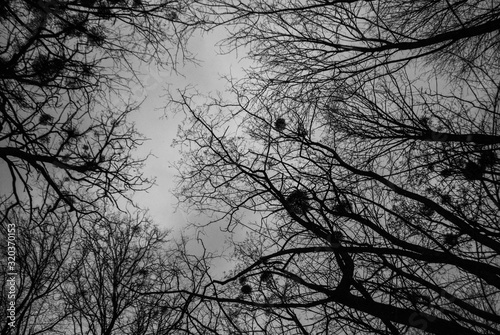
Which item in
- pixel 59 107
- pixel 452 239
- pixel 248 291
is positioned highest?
pixel 59 107

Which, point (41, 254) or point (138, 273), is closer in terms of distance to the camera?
point (41, 254)

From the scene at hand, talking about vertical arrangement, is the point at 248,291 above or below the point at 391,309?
above

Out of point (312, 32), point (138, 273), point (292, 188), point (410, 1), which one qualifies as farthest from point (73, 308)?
point (410, 1)

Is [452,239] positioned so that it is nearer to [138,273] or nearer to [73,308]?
[138,273]

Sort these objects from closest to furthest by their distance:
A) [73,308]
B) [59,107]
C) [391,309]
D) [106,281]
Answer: [391,309]
[59,107]
[73,308]
[106,281]

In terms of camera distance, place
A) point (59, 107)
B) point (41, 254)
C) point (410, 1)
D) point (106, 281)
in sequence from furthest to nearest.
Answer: point (106, 281)
point (41, 254)
point (59, 107)
point (410, 1)

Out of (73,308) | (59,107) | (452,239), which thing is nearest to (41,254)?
(73,308)

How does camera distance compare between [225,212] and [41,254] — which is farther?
[41,254]

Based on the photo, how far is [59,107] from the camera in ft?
12.7

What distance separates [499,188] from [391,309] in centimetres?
216

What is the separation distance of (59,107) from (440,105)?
5223mm

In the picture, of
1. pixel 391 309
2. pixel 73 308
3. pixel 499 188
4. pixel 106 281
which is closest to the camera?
pixel 391 309

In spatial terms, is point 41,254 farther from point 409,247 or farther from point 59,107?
point 409,247

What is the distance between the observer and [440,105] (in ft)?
12.0
